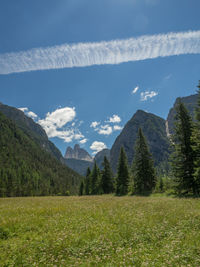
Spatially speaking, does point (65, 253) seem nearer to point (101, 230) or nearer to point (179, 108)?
point (101, 230)

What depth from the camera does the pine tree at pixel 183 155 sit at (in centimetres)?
2038

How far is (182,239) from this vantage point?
5715mm

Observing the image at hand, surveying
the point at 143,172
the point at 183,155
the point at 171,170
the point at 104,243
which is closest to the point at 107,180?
the point at 143,172

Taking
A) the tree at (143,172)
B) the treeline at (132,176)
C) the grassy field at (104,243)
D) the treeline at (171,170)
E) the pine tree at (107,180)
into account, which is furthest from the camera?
the pine tree at (107,180)

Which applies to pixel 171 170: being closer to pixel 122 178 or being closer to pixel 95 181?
pixel 122 178

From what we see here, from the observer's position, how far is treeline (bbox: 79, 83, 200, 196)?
20.1 m

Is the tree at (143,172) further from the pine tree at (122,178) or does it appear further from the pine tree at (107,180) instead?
the pine tree at (107,180)

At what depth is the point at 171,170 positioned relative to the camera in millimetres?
22312

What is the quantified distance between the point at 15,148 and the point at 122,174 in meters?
186

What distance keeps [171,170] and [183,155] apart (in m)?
2.76

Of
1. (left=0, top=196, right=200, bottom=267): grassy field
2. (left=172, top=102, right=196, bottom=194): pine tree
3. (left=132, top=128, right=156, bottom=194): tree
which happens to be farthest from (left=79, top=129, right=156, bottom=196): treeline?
(left=0, top=196, right=200, bottom=267): grassy field

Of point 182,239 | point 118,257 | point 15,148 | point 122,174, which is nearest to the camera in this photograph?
Answer: point 118,257

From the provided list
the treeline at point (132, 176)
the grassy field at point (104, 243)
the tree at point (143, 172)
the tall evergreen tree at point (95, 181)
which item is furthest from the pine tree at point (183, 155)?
the tall evergreen tree at point (95, 181)

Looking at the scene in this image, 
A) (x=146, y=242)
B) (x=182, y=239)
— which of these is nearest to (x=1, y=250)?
(x=146, y=242)
